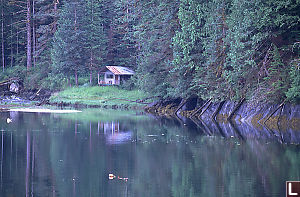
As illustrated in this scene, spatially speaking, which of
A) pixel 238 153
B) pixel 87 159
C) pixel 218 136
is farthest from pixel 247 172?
pixel 218 136

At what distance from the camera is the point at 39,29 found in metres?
65.8

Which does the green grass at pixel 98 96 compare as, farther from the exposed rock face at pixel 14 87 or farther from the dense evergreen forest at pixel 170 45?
the exposed rock face at pixel 14 87

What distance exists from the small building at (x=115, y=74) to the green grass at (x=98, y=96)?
2.48 m

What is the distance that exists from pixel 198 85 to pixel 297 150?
17.5m

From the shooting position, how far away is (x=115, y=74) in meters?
61.0

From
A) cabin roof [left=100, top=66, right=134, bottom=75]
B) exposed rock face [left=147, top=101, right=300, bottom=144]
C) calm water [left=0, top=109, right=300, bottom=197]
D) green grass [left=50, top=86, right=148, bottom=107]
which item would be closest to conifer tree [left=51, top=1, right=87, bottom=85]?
green grass [left=50, top=86, right=148, bottom=107]

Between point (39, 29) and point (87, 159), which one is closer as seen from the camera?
point (87, 159)

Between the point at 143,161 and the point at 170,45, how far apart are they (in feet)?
79.3

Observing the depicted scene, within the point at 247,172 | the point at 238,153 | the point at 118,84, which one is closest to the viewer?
the point at 247,172

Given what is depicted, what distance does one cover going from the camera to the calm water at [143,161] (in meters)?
15.5

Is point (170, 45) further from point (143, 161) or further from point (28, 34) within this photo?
point (28, 34)

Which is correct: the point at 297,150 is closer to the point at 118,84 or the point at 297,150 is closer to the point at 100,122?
the point at 100,122

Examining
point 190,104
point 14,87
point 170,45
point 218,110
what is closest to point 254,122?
point 218,110

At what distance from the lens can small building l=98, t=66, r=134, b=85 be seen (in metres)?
61.3
